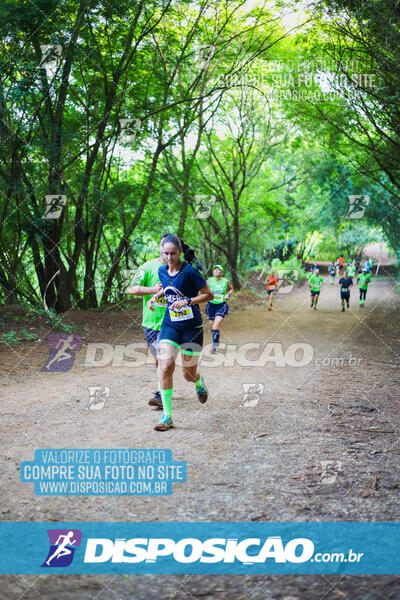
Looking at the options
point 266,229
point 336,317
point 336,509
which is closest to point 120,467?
point 336,509

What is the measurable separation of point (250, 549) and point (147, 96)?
47.4 feet

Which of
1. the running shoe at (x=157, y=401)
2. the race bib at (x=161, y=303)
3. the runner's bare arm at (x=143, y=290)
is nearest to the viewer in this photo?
the runner's bare arm at (x=143, y=290)

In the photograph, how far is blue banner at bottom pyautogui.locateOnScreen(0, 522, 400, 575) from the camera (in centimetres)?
341

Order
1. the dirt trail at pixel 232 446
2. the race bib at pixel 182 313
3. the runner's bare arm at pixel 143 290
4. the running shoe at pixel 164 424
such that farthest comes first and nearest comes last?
1. the runner's bare arm at pixel 143 290
2. the race bib at pixel 182 313
3. the running shoe at pixel 164 424
4. the dirt trail at pixel 232 446

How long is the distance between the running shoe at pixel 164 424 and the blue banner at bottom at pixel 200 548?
2257mm

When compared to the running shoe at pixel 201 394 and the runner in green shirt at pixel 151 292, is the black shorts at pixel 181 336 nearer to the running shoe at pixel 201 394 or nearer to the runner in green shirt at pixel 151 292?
the runner in green shirt at pixel 151 292

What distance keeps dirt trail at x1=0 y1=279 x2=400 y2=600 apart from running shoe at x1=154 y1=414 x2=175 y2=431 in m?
0.10

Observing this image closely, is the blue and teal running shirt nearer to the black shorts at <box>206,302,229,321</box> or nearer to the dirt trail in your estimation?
the dirt trail

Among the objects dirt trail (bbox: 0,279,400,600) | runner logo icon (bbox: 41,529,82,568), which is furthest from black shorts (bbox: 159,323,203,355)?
runner logo icon (bbox: 41,529,82,568)

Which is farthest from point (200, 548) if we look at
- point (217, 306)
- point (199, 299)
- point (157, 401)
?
point (217, 306)

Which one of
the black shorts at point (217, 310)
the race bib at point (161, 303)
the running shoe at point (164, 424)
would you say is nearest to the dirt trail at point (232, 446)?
the running shoe at point (164, 424)

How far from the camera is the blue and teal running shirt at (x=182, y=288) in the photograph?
20.6 ft

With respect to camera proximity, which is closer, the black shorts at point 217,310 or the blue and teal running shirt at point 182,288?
the blue and teal running shirt at point 182,288

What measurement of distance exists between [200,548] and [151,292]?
3510 millimetres
